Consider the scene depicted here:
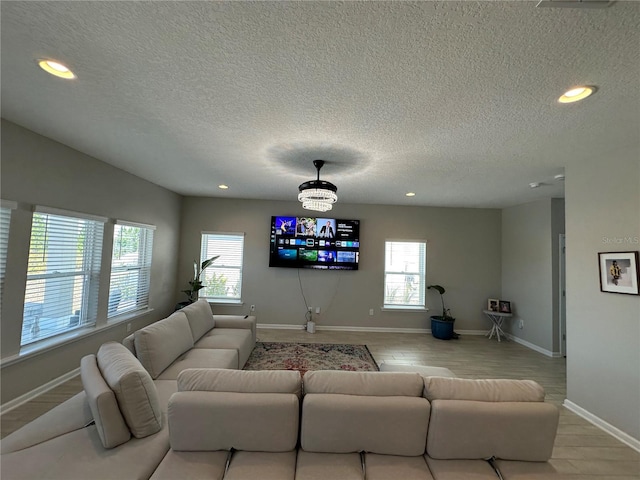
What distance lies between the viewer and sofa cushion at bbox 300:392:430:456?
57.2 inches

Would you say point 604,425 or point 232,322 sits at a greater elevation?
point 232,322

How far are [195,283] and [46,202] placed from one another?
2.71 metres

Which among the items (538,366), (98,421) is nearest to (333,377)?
(98,421)

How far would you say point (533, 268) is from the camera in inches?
194

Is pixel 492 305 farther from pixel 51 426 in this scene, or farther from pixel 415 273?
pixel 51 426

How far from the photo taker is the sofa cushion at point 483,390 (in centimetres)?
151

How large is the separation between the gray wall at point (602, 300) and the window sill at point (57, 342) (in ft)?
18.3

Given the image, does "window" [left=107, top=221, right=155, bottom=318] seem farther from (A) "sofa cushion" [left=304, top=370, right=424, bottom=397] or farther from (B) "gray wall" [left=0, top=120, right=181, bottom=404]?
(A) "sofa cushion" [left=304, top=370, right=424, bottom=397]

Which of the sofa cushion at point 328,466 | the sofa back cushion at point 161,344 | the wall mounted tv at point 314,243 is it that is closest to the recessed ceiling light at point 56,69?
the sofa back cushion at point 161,344

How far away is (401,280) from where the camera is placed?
5848mm

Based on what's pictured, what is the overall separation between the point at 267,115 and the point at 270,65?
584 mm

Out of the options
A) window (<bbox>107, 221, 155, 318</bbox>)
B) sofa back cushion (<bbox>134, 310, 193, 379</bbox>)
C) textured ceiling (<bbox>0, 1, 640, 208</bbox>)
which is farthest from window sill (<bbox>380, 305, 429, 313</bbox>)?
window (<bbox>107, 221, 155, 318</bbox>)

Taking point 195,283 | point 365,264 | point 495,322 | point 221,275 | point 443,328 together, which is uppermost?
point 365,264

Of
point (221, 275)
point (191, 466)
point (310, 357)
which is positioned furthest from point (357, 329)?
point (191, 466)
